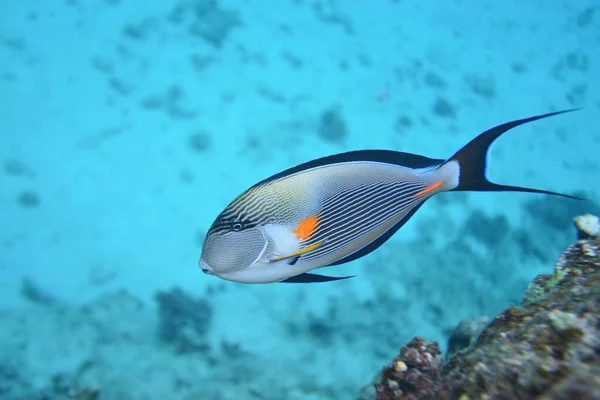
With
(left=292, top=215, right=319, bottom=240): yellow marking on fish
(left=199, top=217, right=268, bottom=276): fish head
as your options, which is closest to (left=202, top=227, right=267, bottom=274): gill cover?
(left=199, top=217, right=268, bottom=276): fish head

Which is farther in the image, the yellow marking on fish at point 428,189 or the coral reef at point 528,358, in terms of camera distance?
the yellow marking on fish at point 428,189

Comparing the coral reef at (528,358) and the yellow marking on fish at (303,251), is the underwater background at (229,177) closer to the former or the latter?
the coral reef at (528,358)

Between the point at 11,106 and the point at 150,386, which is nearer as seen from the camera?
the point at 150,386

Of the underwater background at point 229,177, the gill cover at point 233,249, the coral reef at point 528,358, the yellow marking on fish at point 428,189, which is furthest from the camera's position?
the underwater background at point 229,177

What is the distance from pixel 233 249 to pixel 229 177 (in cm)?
706

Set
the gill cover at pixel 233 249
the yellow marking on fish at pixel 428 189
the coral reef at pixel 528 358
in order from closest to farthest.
A: the coral reef at pixel 528 358 → the gill cover at pixel 233 249 → the yellow marking on fish at pixel 428 189

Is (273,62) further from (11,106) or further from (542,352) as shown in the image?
(542,352)

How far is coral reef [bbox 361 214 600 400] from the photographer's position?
1.33m

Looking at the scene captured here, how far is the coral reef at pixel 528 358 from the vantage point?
1334 millimetres

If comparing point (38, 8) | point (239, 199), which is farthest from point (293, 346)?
point (38, 8)

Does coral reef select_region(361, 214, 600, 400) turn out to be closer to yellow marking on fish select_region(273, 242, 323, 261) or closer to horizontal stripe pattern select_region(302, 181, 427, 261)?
horizontal stripe pattern select_region(302, 181, 427, 261)

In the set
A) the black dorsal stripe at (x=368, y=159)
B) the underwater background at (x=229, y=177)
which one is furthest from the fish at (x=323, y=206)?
the underwater background at (x=229, y=177)

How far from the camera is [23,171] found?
7.93 metres

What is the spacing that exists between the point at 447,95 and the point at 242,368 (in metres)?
9.83
